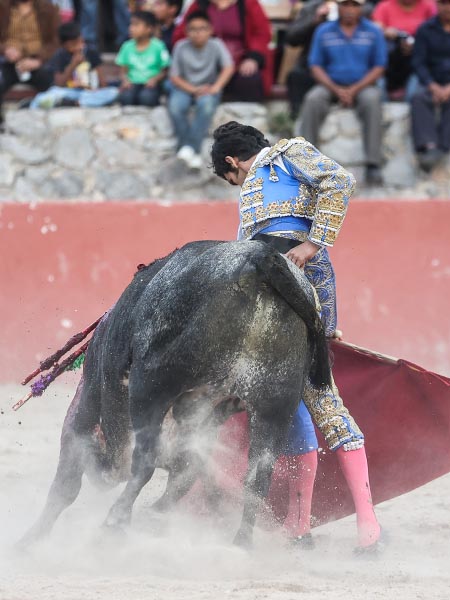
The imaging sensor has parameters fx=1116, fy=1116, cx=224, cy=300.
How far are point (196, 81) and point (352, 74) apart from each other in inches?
41.9

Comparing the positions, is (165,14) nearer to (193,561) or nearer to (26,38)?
(26,38)

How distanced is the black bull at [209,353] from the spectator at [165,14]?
5122 mm

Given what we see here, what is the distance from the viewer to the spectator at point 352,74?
293 inches

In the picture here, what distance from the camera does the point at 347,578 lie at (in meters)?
3.53

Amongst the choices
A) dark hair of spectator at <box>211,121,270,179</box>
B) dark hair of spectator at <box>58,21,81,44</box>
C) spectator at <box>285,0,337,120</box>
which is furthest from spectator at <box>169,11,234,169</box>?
dark hair of spectator at <box>211,121,270,179</box>

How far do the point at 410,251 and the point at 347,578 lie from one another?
3.17 m

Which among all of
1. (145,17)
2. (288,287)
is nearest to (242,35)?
(145,17)

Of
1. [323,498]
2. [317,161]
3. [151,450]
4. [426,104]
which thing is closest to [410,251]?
[426,104]

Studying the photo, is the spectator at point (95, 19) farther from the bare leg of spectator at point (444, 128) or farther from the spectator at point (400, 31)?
the bare leg of spectator at point (444, 128)

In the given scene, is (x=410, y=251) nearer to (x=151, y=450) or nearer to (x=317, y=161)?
(x=317, y=161)

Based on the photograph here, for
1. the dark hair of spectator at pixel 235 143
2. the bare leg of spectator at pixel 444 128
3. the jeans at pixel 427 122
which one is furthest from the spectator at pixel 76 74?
the dark hair of spectator at pixel 235 143

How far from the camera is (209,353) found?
315 centimetres

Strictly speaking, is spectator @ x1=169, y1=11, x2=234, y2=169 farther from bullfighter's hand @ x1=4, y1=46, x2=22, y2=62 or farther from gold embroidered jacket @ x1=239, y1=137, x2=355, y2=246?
gold embroidered jacket @ x1=239, y1=137, x2=355, y2=246

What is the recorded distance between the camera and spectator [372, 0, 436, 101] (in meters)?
7.87
